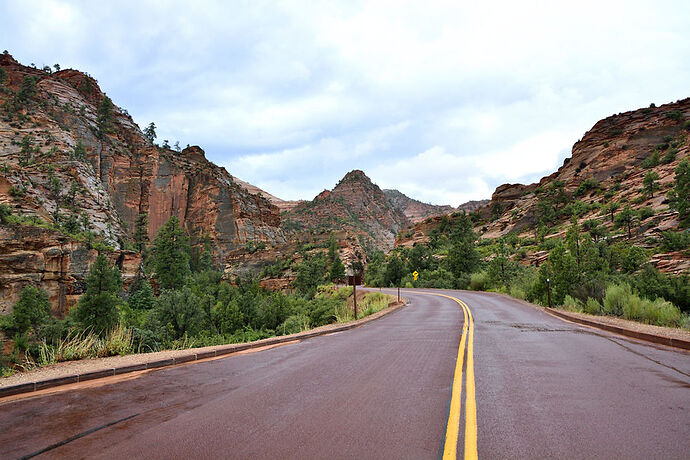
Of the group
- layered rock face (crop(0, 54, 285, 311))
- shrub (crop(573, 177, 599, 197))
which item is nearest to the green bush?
layered rock face (crop(0, 54, 285, 311))

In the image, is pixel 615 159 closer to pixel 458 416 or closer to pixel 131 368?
pixel 458 416

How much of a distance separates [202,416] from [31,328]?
3151 cm

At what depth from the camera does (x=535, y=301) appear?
23.1m

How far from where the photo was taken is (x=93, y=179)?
209ft

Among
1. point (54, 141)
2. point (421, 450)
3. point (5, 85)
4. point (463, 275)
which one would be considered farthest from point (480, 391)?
point (5, 85)

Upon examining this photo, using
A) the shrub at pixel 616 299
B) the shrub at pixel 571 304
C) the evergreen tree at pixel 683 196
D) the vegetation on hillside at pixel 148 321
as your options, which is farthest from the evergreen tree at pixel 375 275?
the shrub at pixel 616 299

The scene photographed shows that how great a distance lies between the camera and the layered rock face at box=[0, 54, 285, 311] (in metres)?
46.0

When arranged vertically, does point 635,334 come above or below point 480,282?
above

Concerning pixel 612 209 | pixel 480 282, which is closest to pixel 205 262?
pixel 480 282

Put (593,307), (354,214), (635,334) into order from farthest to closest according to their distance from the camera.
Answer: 1. (354,214)
2. (593,307)
3. (635,334)

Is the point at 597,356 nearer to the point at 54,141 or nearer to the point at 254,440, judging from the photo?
the point at 254,440

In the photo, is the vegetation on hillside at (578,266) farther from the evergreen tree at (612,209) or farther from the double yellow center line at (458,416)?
the double yellow center line at (458,416)

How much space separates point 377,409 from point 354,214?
136647 millimetres

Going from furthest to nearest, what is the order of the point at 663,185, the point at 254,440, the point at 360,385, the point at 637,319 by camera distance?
1. the point at 663,185
2. the point at 637,319
3. the point at 360,385
4. the point at 254,440
